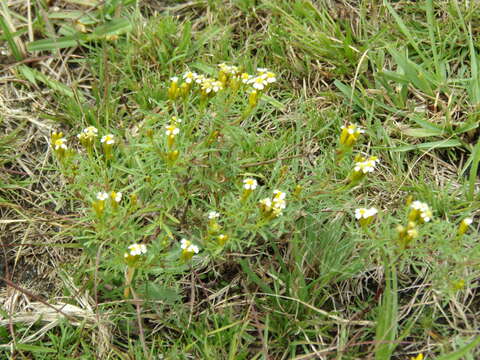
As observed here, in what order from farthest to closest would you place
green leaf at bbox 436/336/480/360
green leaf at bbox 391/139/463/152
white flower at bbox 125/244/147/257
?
green leaf at bbox 391/139/463/152 → white flower at bbox 125/244/147/257 → green leaf at bbox 436/336/480/360

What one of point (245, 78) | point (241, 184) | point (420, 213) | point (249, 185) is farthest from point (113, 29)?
point (420, 213)

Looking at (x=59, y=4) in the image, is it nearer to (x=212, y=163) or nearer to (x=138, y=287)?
(x=212, y=163)

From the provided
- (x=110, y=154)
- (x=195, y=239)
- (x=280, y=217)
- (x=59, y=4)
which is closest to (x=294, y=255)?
(x=280, y=217)

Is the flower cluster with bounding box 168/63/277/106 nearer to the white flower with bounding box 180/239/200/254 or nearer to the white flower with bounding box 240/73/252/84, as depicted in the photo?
the white flower with bounding box 240/73/252/84

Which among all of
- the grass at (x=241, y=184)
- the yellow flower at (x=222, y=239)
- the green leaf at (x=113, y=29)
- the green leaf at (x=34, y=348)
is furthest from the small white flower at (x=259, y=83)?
the green leaf at (x=34, y=348)

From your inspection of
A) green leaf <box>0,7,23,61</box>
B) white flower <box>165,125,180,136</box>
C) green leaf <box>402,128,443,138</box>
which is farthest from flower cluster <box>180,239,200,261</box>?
green leaf <box>0,7,23,61</box>

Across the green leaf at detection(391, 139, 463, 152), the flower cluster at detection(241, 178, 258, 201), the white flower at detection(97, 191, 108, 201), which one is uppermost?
the white flower at detection(97, 191, 108, 201)

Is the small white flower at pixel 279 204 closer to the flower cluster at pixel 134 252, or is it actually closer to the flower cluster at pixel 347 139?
the flower cluster at pixel 347 139
